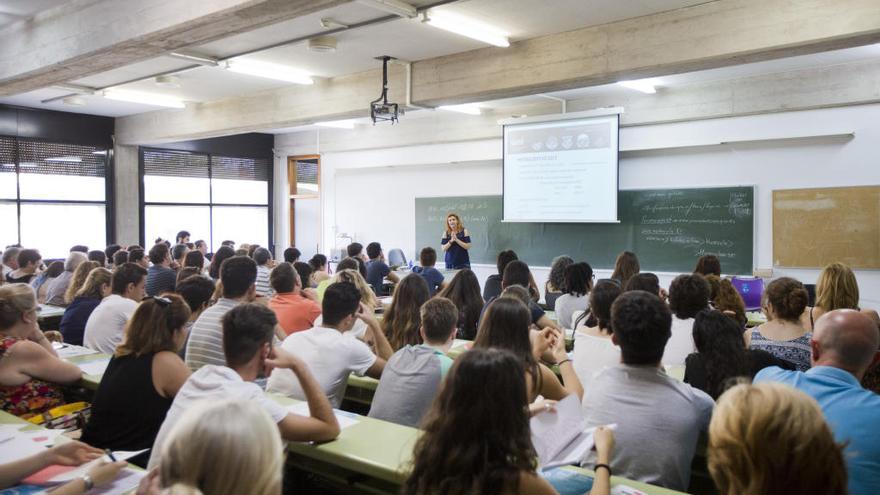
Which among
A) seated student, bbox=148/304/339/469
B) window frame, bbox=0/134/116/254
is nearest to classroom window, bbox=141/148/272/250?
window frame, bbox=0/134/116/254

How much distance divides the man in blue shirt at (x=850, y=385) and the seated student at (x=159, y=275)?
18.3 feet

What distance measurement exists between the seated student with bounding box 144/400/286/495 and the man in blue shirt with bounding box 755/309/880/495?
1.56 metres

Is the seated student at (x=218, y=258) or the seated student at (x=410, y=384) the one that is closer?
the seated student at (x=410, y=384)

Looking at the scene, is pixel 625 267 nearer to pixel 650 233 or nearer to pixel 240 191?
pixel 650 233

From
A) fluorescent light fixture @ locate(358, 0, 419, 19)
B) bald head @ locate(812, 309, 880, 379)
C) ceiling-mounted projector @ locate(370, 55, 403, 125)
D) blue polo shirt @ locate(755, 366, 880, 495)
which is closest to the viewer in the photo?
blue polo shirt @ locate(755, 366, 880, 495)

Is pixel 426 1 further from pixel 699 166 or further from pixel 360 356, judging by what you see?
pixel 699 166

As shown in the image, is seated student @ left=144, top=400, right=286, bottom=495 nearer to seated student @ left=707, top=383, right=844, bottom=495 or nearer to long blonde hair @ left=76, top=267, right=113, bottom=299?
seated student @ left=707, top=383, right=844, bottom=495

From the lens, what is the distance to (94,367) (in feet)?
12.3

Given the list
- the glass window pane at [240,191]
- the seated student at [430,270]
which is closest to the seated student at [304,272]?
the seated student at [430,270]

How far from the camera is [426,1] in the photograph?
4777 millimetres

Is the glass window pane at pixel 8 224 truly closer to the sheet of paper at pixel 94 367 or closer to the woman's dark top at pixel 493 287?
the sheet of paper at pixel 94 367

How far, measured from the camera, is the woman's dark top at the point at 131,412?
2561 mm

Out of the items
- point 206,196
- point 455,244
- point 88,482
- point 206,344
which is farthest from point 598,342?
point 206,196

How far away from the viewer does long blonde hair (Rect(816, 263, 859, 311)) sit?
3.94 metres
